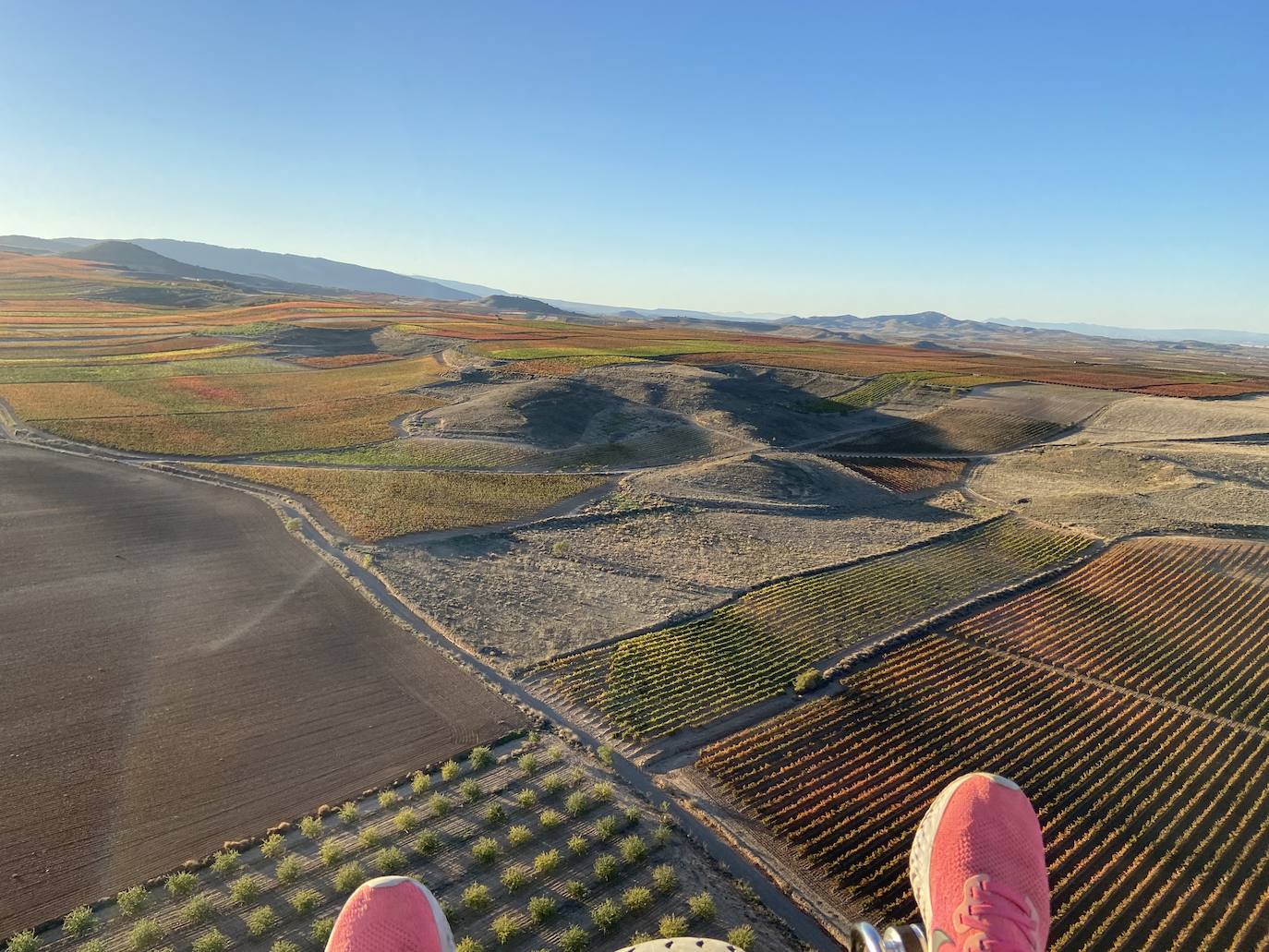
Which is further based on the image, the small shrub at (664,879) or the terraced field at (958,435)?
the terraced field at (958,435)

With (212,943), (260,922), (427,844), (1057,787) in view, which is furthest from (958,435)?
(212,943)

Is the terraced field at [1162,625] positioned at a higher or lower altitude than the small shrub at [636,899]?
higher

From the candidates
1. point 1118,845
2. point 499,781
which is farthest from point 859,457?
point 499,781

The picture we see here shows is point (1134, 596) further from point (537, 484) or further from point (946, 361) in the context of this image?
point (946, 361)

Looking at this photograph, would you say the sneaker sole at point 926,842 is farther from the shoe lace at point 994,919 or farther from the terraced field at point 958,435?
the terraced field at point 958,435

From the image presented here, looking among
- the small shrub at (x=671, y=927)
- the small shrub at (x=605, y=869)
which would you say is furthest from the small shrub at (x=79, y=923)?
the small shrub at (x=671, y=927)

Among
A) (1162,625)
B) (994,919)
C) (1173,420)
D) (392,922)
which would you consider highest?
(1173,420)

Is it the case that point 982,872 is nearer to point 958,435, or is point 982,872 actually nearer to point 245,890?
point 245,890

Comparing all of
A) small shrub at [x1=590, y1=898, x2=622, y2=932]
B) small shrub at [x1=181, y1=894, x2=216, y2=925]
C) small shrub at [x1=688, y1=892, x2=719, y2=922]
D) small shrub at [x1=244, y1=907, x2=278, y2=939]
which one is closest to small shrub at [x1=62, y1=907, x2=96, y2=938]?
small shrub at [x1=181, y1=894, x2=216, y2=925]
